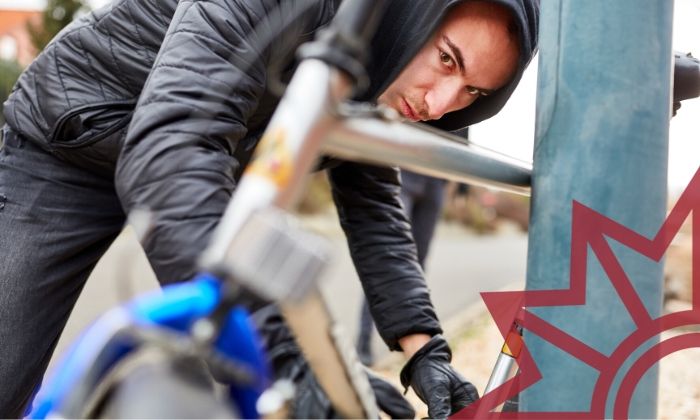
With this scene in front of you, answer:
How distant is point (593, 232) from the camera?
3.27 feet

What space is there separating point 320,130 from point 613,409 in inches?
21.5

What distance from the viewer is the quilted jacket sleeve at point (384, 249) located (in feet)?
5.00

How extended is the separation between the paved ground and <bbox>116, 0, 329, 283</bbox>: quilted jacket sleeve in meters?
0.05

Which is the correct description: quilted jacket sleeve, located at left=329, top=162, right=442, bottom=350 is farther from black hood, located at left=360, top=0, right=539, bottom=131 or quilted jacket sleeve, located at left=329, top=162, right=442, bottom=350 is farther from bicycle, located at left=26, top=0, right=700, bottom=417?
bicycle, located at left=26, top=0, right=700, bottom=417

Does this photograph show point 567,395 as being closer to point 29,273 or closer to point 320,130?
point 320,130

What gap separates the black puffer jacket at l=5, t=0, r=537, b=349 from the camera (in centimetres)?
91

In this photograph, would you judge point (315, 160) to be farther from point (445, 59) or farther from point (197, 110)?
point (445, 59)

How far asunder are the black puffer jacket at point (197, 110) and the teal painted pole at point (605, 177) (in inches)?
12.0

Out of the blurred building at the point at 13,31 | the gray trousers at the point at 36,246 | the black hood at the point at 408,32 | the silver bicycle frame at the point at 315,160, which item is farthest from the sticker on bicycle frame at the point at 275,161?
the blurred building at the point at 13,31

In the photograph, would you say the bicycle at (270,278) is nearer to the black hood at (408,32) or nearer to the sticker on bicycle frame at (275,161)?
the sticker on bicycle frame at (275,161)

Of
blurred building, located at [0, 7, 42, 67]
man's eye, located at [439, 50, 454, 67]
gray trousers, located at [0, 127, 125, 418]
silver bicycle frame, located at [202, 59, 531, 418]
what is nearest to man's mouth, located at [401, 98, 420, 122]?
man's eye, located at [439, 50, 454, 67]

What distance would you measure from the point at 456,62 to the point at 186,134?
1.84 feet

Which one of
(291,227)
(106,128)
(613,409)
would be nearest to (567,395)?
(613,409)

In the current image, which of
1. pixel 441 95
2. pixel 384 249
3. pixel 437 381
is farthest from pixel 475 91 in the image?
pixel 437 381
